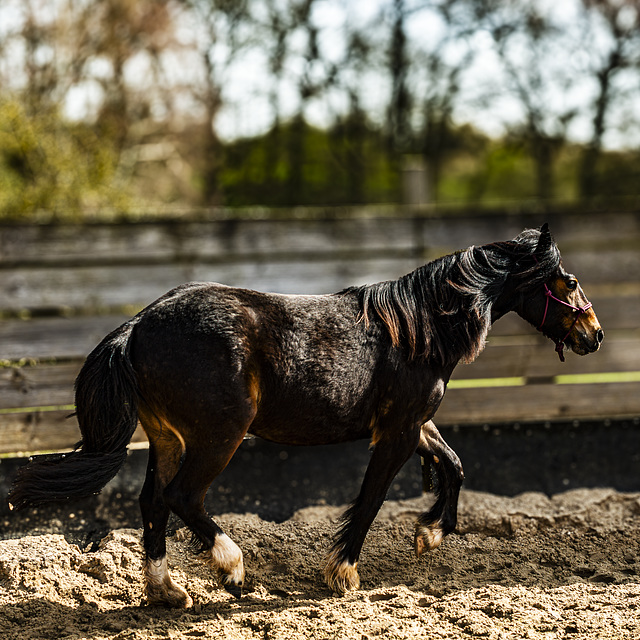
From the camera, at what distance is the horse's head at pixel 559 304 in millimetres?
3350

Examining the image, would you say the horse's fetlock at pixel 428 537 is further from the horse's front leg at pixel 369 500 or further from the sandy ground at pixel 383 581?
the horse's front leg at pixel 369 500

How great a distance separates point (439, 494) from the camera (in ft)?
12.1

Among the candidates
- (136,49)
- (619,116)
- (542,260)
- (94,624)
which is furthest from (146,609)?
(619,116)

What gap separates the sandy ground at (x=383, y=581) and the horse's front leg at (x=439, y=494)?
0.61 ft

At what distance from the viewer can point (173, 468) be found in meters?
3.22

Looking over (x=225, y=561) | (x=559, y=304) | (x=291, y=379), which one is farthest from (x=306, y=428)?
(x=559, y=304)

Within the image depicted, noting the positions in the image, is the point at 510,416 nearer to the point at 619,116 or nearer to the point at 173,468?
the point at 173,468

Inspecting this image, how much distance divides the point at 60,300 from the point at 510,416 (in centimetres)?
350

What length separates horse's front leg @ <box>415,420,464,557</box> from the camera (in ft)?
11.8

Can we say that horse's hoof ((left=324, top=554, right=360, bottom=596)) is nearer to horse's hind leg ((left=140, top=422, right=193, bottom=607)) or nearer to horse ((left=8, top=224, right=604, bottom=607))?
horse ((left=8, top=224, right=604, bottom=607))

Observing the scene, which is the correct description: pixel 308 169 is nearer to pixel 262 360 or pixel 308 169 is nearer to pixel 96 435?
pixel 262 360

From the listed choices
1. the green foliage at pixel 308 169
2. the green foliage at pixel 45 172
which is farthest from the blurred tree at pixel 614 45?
the green foliage at pixel 45 172

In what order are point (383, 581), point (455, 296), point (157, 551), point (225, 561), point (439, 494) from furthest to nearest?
point (439, 494) < point (383, 581) < point (455, 296) < point (157, 551) < point (225, 561)

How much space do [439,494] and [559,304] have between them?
1.16 meters
